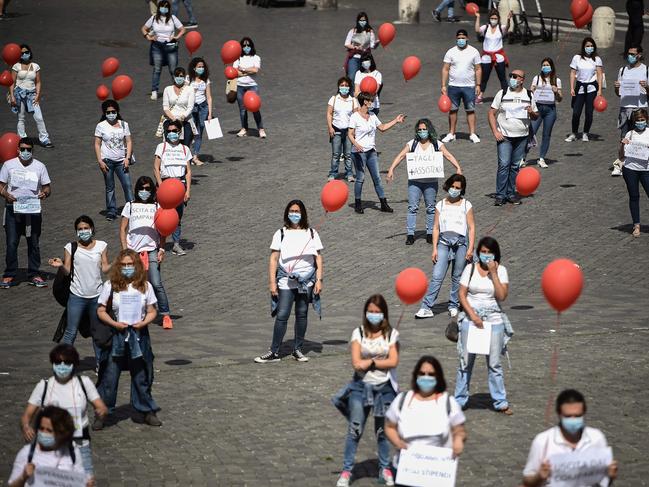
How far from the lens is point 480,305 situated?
39.7 ft

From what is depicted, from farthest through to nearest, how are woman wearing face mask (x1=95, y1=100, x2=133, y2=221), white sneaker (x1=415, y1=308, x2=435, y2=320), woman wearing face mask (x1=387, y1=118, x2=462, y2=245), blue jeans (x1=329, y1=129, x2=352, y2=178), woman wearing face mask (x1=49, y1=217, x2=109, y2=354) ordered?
blue jeans (x1=329, y1=129, x2=352, y2=178) < woman wearing face mask (x1=95, y1=100, x2=133, y2=221) < woman wearing face mask (x1=387, y1=118, x2=462, y2=245) < white sneaker (x1=415, y1=308, x2=435, y2=320) < woman wearing face mask (x1=49, y1=217, x2=109, y2=354)

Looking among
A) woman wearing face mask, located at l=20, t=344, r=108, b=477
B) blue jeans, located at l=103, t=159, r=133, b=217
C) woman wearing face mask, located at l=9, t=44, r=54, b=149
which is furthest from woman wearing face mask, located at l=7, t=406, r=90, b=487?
woman wearing face mask, located at l=9, t=44, r=54, b=149

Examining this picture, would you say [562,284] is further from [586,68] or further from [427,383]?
[586,68]

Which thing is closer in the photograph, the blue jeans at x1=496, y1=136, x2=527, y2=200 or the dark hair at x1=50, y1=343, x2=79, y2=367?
the dark hair at x1=50, y1=343, x2=79, y2=367

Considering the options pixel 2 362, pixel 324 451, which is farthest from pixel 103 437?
pixel 2 362

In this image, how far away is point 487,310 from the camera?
12.1 m

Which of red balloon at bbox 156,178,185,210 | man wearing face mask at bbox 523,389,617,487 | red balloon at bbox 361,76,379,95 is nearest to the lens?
man wearing face mask at bbox 523,389,617,487

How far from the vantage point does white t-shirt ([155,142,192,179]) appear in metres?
17.9

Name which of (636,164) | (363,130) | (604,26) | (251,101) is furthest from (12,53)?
(604,26)

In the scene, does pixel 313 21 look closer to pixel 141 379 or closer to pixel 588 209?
pixel 588 209

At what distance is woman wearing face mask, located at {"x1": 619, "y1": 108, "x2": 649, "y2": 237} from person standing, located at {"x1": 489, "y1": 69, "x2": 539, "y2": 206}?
1.69 m

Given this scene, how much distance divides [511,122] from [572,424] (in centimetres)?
1163

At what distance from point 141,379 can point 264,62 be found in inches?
757

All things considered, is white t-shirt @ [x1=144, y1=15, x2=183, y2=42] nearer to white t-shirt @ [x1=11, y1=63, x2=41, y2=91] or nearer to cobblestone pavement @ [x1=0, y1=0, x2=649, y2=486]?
cobblestone pavement @ [x1=0, y1=0, x2=649, y2=486]
